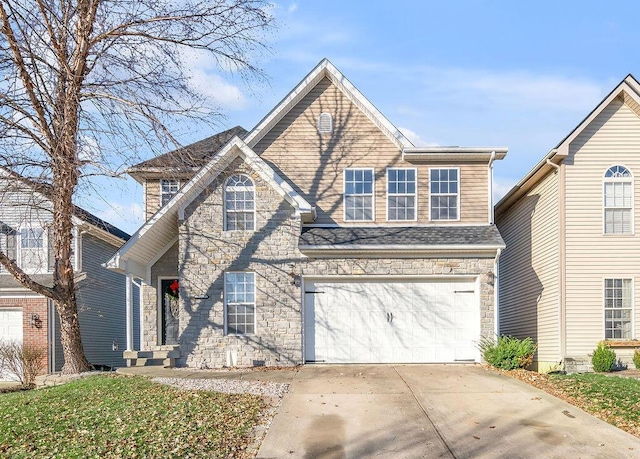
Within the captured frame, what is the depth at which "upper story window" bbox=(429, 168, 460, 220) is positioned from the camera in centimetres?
1802

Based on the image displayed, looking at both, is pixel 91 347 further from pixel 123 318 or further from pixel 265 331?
pixel 265 331

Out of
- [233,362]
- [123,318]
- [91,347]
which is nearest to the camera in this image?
[233,362]

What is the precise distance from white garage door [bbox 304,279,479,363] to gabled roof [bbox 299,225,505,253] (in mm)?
1012

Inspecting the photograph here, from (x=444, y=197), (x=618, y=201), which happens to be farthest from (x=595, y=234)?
(x=444, y=197)

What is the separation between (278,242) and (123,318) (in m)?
11.6

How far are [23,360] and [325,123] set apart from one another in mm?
9955

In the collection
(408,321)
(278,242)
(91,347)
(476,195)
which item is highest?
(476,195)

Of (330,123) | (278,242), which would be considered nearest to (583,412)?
(278,242)

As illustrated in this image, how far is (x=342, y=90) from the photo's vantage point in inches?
714

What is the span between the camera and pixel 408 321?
17.1 metres

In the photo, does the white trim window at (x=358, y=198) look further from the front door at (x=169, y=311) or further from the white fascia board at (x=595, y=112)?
the front door at (x=169, y=311)

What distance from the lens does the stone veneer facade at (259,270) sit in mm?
16547

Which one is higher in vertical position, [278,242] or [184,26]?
[184,26]

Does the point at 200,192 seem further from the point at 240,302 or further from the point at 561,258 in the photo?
the point at 561,258
